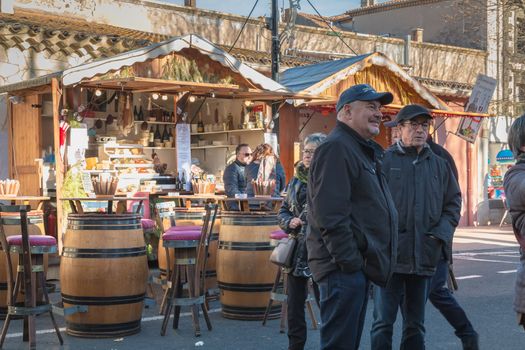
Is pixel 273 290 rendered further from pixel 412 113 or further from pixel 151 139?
pixel 151 139

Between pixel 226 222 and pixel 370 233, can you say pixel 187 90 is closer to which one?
pixel 226 222

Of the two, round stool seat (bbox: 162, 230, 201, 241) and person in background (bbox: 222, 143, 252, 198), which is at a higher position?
person in background (bbox: 222, 143, 252, 198)

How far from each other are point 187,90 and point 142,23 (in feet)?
14.8

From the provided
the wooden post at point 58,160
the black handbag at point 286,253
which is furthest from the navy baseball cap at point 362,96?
the wooden post at point 58,160

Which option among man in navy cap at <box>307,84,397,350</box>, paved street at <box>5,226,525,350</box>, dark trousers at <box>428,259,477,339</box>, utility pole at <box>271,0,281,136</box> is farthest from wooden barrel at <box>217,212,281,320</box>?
utility pole at <box>271,0,281,136</box>

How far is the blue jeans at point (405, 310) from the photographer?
5801 mm

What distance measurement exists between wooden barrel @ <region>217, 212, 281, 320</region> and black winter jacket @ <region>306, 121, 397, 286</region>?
152 inches

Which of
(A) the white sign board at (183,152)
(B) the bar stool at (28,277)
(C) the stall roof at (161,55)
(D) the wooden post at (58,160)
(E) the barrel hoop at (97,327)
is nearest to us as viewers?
(B) the bar stool at (28,277)

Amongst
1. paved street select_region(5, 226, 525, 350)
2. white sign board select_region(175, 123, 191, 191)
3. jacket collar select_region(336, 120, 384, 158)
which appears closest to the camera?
jacket collar select_region(336, 120, 384, 158)

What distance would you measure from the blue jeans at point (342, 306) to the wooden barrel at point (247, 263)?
3936mm

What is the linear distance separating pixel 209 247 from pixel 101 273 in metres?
2.35

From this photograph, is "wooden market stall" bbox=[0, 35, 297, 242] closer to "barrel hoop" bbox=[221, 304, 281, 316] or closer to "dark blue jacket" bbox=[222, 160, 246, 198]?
"dark blue jacket" bbox=[222, 160, 246, 198]

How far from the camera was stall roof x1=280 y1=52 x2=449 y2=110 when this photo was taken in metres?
15.5

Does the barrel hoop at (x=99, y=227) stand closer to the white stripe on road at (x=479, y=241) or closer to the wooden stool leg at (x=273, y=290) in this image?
the wooden stool leg at (x=273, y=290)
